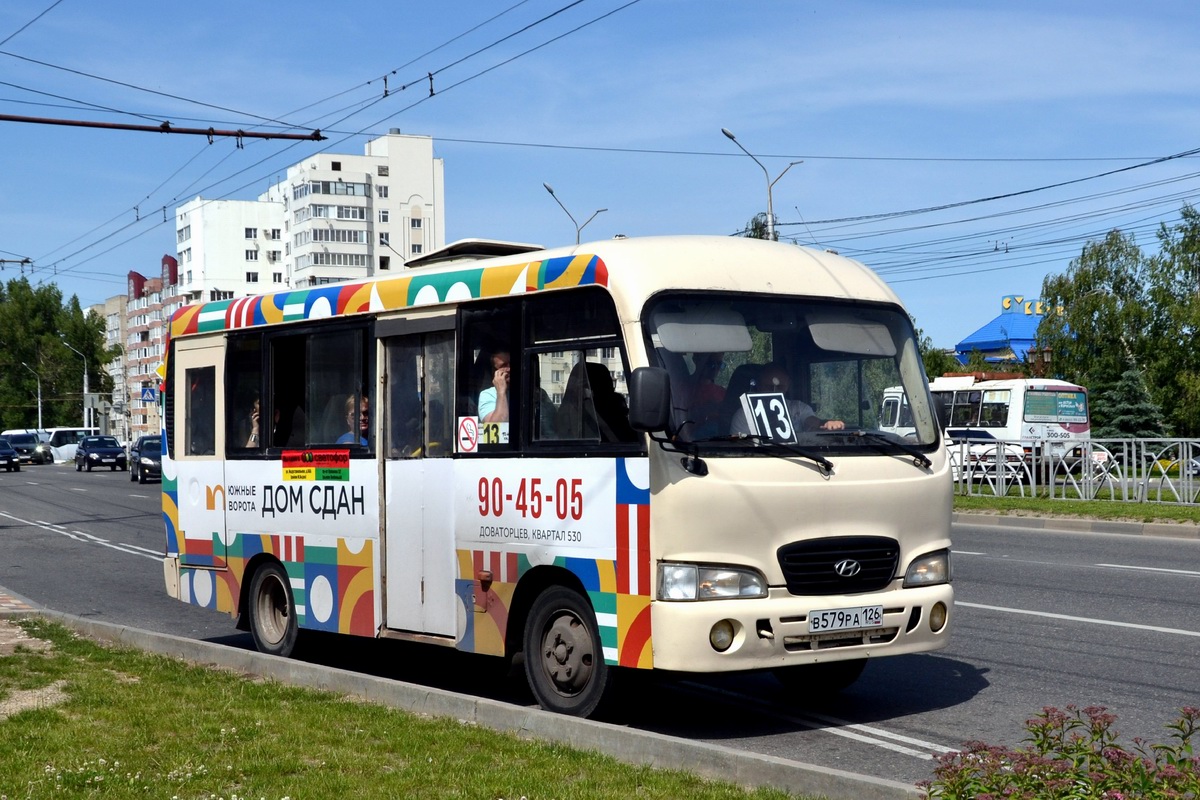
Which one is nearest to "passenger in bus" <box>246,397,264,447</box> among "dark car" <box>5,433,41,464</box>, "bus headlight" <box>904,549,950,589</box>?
"bus headlight" <box>904,549,950,589</box>

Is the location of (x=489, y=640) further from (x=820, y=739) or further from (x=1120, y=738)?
(x=1120, y=738)

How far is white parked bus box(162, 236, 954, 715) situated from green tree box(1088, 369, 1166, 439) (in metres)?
50.6

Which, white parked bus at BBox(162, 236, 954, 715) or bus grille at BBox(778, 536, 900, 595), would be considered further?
bus grille at BBox(778, 536, 900, 595)

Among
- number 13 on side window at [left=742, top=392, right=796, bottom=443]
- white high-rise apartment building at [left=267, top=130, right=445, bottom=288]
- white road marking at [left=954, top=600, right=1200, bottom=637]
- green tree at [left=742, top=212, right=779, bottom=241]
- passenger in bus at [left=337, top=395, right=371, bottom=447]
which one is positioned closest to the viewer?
number 13 on side window at [left=742, top=392, right=796, bottom=443]

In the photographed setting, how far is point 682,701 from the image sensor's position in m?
9.15

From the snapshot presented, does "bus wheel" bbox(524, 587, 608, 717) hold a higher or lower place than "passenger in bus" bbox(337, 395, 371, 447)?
lower

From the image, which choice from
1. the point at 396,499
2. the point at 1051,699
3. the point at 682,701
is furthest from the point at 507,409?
the point at 1051,699

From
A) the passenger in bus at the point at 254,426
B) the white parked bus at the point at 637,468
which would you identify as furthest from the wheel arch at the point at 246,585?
the white parked bus at the point at 637,468

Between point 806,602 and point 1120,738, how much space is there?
171 cm

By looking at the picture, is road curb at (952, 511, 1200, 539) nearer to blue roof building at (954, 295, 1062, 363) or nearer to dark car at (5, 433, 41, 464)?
dark car at (5, 433, 41, 464)

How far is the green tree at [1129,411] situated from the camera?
56.8 m

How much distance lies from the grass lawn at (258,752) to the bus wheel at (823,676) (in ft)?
8.26

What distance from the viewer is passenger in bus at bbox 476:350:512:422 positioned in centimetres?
905

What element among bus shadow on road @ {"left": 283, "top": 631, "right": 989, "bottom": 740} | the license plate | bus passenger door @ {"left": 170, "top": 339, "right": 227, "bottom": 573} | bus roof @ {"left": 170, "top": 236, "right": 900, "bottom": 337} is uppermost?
bus roof @ {"left": 170, "top": 236, "right": 900, "bottom": 337}
